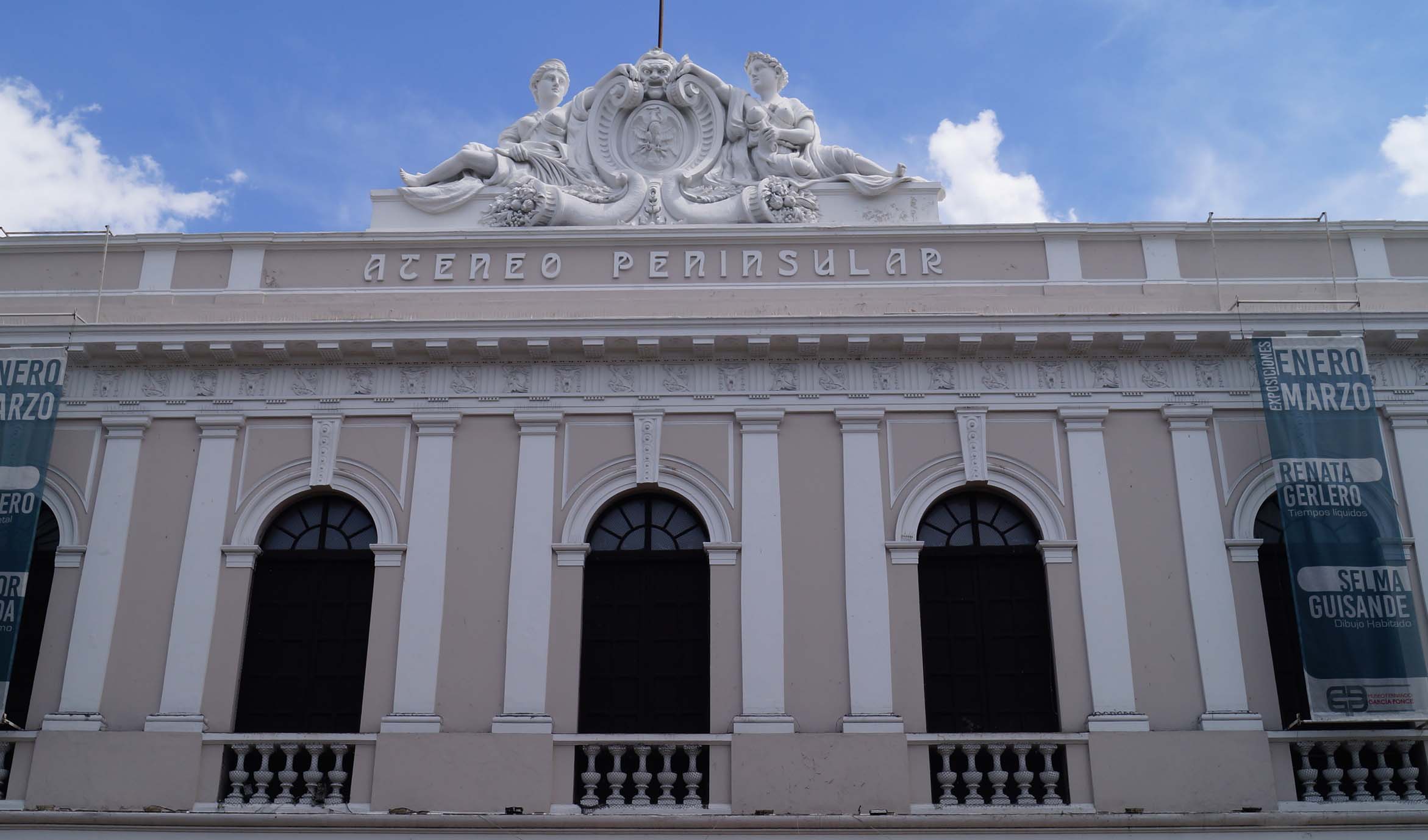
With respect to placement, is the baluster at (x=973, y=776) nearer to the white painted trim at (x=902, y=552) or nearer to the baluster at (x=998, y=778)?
the baluster at (x=998, y=778)

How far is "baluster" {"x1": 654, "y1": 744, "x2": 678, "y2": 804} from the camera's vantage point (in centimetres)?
1288

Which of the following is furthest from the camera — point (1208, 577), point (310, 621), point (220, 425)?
point (220, 425)

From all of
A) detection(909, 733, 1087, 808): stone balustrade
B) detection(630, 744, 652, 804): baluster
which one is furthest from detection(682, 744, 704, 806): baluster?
detection(909, 733, 1087, 808): stone balustrade

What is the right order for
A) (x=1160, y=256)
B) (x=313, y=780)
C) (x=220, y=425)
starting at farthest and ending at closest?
(x=1160, y=256), (x=220, y=425), (x=313, y=780)

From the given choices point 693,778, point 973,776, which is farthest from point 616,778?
point 973,776

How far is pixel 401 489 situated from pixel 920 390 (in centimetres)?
563

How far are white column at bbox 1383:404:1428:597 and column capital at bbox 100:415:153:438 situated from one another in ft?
43.6

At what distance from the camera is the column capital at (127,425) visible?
47.5 ft

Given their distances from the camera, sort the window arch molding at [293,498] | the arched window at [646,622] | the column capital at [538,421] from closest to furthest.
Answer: the arched window at [646,622]
the window arch molding at [293,498]
the column capital at [538,421]

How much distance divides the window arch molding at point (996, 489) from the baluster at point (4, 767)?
9.20 meters

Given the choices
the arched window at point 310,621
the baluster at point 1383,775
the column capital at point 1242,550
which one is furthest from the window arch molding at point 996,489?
the arched window at point 310,621

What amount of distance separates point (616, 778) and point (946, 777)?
317cm

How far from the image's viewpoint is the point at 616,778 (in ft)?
42.5

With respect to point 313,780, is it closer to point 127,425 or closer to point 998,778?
point 127,425
